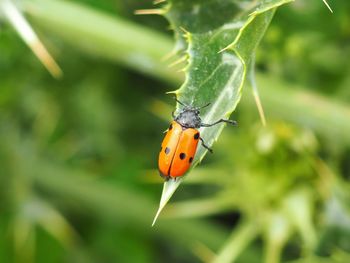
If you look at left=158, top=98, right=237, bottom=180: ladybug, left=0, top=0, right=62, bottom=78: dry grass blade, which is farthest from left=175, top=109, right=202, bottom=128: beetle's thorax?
left=0, top=0, right=62, bottom=78: dry grass blade

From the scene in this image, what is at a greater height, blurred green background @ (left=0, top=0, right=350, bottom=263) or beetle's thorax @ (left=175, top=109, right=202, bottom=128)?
beetle's thorax @ (left=175, top=109, right=202, bottom=128)

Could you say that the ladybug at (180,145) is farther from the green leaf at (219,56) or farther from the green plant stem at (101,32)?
the green plant stem at (101,32)

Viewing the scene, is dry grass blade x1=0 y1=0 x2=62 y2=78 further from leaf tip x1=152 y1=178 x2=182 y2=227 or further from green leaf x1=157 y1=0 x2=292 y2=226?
Result: leaf tip x1=152 y1=178 x2=182 y2=227

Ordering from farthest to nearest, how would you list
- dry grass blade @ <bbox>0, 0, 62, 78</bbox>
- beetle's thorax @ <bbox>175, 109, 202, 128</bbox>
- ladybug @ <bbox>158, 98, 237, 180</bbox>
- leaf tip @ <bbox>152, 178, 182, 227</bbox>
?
dry grass blade @ <bbox>0, 0, 62, 78</bbox>, beetle's thorax @ <bbox>175, 109, 202, 128</bbox>, ladybug @ <bbox>158, 98, 237, 180</bbox>, leaf tip @ <bbox>152, 178, 182, 227</bbox>

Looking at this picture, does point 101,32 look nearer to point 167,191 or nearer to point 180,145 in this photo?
point 180,145

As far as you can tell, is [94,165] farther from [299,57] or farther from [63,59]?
[299,57]

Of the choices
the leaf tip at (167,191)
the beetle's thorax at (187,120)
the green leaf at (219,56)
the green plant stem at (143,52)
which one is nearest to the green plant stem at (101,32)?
the green plant stem at (143,52)

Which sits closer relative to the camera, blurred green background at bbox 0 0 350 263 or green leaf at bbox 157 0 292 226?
green leaf at bbox 157 0 292 226
